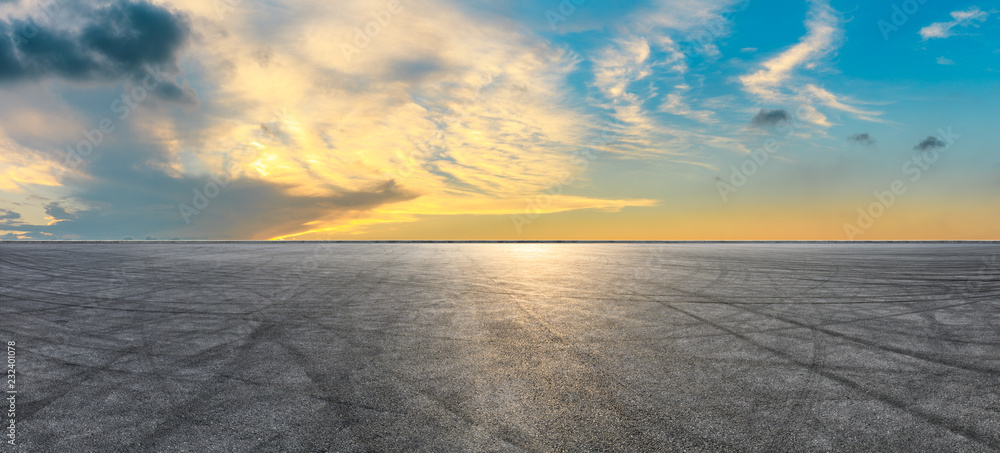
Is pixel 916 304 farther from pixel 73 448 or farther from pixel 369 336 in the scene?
pixel 73 448

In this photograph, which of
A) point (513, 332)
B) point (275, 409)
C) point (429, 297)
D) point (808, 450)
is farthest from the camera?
point (429, 297)

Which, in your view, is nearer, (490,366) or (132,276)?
(490,366)

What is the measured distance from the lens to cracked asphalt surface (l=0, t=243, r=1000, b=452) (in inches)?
175

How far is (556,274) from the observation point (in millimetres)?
20203

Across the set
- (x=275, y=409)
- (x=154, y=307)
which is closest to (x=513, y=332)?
(x=275, y=409)

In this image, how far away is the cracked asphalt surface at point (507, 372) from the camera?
4445 millimetres

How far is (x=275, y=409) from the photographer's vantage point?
5047 millimetres

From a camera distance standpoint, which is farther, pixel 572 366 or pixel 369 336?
pixel 369 336

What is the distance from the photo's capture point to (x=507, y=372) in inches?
249

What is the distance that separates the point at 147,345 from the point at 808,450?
31.6 feet

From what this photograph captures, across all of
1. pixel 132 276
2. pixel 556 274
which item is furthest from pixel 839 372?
pixel 132 276

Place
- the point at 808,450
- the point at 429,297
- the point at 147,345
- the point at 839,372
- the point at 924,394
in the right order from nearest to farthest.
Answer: the point at 808,450 → the point at 924,394 → the point at 839,372 → the point at 147,345 → the point at 429,297

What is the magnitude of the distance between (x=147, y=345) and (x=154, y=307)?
455 centimetres

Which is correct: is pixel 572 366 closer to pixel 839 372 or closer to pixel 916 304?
pixel 839 372
